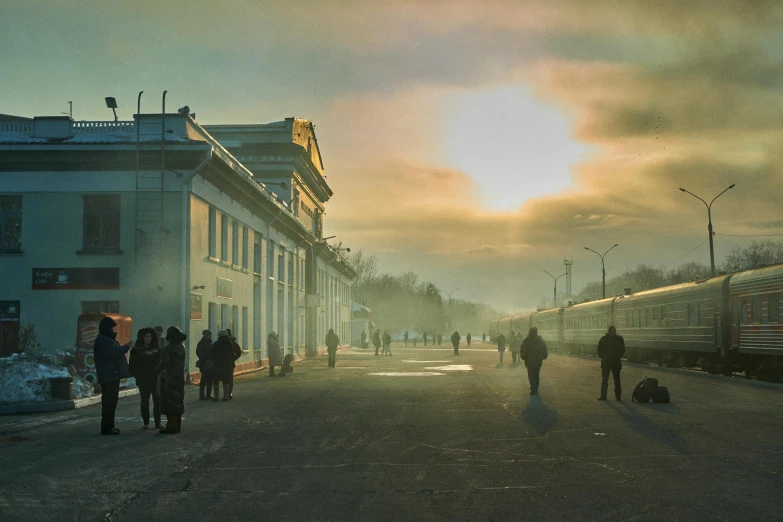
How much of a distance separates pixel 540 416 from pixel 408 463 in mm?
6251

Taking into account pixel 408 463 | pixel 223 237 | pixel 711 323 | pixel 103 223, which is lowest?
pixel 408 463

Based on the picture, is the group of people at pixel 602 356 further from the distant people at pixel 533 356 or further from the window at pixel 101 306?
the window at pixel 101 306

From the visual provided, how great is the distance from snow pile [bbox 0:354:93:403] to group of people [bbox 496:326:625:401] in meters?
10.7

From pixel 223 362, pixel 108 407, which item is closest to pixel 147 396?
pixel 108 407

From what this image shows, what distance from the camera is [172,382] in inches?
544

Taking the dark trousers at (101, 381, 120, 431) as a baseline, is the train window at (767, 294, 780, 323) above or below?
above

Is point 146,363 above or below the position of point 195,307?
below

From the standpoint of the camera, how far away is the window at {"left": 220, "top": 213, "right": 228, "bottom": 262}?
33.8 m

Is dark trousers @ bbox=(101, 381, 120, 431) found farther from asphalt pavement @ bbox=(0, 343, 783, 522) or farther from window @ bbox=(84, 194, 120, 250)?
window @ bbox=(84, 194, 120, 250)

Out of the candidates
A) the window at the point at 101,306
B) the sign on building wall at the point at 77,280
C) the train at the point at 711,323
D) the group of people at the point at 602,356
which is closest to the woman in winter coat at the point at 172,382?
the group of people at the point at 602,356

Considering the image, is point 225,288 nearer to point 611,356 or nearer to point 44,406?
point 44,406

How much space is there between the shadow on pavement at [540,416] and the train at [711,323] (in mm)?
10837

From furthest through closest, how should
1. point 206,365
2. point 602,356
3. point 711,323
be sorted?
point 711,323 → point 206,365 → point 602,356

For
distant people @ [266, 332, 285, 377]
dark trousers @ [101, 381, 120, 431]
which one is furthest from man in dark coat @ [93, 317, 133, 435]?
distant people @ [266, 332, 285, 377]
